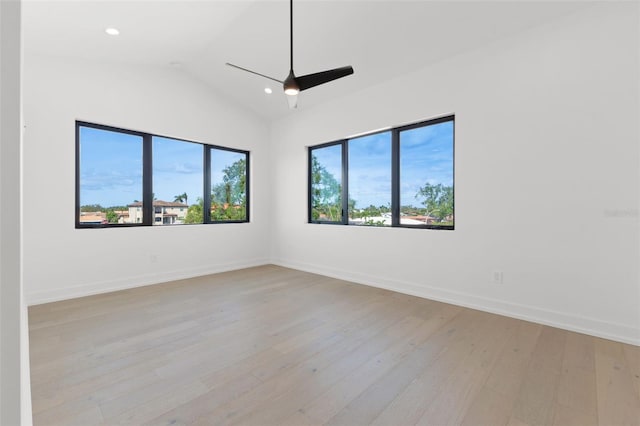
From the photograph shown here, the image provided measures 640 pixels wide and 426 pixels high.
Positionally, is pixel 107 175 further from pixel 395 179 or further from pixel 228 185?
pixel 395 179

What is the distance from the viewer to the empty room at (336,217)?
179 cm

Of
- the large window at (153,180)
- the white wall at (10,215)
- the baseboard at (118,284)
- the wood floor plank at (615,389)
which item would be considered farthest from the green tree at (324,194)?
the white wall at (10,215)

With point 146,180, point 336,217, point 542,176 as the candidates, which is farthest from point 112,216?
point 542,176

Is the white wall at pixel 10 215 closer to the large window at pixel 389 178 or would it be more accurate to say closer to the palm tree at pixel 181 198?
the large window at pixel 389 178

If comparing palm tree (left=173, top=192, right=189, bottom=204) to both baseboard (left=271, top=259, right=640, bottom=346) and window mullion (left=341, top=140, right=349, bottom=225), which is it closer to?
window mullion (left=341, top=140, right=349, bottom=225)

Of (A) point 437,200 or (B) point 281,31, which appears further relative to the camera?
(A) point 437,200

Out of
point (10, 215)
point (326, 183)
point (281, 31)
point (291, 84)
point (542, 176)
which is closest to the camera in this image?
point (10, 215)

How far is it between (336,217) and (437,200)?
172 cm

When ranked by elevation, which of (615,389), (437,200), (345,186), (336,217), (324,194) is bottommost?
(615,389)

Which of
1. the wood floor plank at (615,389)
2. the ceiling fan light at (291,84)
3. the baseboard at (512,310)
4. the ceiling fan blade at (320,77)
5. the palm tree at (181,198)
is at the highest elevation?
the ceiling fan blade at (320,77)

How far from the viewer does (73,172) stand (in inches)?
147

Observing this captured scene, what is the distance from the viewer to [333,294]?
3.84m

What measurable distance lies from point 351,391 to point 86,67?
4.73 meters

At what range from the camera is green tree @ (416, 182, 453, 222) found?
3.69 metres
